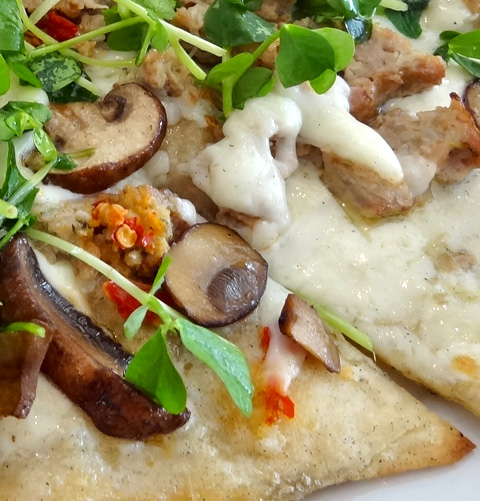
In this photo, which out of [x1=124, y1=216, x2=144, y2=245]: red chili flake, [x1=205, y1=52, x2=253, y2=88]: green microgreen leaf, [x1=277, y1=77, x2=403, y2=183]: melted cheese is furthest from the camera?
[x1=277, y1=77, x2=403, y2=183]: melted cheese

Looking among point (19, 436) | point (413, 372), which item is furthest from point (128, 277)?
point (413, 372)

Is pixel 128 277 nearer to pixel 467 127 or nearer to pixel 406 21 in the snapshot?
pixel 467 127

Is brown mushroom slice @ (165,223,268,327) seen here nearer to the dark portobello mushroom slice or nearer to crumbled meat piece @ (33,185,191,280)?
crumbled meat piece @ (33,185,191,280)

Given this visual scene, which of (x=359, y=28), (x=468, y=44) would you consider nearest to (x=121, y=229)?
(x=359, y=28)

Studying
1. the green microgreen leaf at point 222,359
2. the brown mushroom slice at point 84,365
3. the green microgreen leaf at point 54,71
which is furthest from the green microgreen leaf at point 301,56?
the brown mushroom slice at point 84,365

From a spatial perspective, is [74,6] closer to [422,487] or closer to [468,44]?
[468,44]

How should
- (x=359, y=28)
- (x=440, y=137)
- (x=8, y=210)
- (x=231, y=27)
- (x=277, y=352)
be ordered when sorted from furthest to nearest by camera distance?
1. (x=359, y=28)
2. (x=440, y=137)
3. (x=231, y=27)
4. (x=277, y=352)
5. (x=8, y=210)

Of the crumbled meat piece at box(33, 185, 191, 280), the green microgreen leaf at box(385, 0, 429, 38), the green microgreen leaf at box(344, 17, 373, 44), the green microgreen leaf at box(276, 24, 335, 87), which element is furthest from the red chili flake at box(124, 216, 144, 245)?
the green microgreen leaf at box(385, 0, 429, 38)
